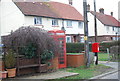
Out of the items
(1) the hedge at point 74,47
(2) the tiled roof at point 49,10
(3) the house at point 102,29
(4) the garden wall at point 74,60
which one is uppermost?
(2) the tiled roof at point 49,10

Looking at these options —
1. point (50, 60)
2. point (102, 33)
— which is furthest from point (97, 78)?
point (102, 33)

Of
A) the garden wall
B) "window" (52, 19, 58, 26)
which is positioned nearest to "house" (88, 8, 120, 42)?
"window" (52, 19, 58, 26)

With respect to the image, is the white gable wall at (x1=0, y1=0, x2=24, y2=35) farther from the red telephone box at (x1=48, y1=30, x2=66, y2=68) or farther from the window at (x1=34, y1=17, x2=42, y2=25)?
the red telephone box at (x1=48, y1=30, x2=66, y2=68)

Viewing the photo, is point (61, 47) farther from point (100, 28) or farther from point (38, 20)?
point (100, 28)

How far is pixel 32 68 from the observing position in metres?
11.0

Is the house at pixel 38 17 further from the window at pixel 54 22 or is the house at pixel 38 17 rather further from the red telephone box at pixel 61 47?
the red telephone box at pixel 61 47

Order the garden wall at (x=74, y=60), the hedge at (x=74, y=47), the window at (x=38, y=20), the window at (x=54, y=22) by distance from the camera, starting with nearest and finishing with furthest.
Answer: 1. the garden wall at (x=74, y=60)
2. the hedge at (x=74, y=47)
3. the window at (x=38, y=20)
4. the window at (x=54, y=22)

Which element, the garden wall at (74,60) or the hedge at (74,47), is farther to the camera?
the hedge at (74,47)

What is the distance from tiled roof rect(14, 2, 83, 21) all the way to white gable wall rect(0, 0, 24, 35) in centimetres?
84

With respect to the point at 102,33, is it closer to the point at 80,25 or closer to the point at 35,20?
the point at 80,25

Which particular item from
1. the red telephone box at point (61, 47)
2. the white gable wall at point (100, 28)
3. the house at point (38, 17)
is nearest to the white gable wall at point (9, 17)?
the house at point (38, 17)

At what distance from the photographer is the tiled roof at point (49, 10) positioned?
2944 centimetres

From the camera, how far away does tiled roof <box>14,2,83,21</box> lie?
2944cm

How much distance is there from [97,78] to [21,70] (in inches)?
149
